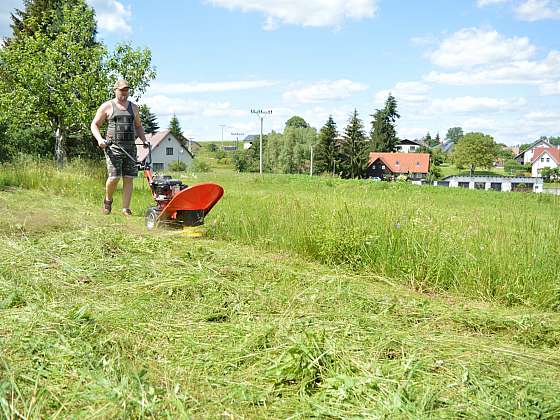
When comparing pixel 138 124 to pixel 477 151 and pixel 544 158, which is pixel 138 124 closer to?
pixel 477 151

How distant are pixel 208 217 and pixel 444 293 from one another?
362 centimetres

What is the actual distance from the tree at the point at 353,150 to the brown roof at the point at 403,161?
22.0 feet

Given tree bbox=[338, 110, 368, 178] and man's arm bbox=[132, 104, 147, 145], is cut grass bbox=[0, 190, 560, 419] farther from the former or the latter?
tree bbox=[338, 110, 368, 178]

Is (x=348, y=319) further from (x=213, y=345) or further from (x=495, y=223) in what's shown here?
(x=495, y=223)

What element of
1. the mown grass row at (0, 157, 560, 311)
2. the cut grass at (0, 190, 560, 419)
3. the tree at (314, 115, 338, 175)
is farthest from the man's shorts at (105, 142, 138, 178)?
the tree at (314, 115, 338, 175)

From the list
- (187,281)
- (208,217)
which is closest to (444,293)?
(187,281)

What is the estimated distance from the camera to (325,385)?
6.88ft

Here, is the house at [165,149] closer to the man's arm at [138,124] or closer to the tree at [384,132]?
the tree at [384,132]

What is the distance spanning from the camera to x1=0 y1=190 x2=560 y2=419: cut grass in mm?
1941

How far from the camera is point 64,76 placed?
20.5 meters

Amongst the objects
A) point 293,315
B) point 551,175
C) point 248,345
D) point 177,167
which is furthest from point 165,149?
point 248,345

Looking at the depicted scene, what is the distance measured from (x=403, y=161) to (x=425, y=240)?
6626cm

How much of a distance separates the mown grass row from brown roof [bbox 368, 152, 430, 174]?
200 ft

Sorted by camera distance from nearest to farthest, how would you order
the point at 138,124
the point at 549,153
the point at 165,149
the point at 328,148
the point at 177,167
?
the point at 138,124
the point at 328,148
the point at 177,167
the point at 165,149
the point at 549,153
